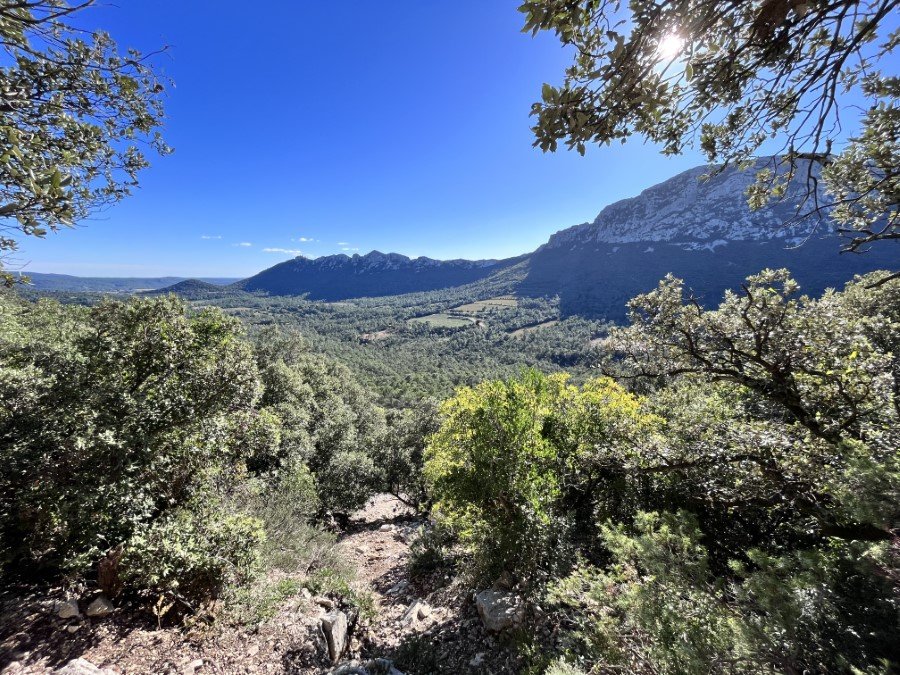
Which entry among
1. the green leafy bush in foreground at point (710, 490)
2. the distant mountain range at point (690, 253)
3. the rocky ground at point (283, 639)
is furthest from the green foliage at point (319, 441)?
the distant mountain range at point (690, 253)

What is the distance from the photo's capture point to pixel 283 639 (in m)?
5.87

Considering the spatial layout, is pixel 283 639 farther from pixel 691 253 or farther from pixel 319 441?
pixel 691 253

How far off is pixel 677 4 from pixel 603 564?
29.6ft

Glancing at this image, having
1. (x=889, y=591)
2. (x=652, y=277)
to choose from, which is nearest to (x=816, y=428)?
(x=889, y=591)

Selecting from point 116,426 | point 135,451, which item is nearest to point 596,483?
point 135,451

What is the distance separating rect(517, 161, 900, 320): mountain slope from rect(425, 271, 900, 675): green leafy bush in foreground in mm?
125165

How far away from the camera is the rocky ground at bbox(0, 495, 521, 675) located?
449cm

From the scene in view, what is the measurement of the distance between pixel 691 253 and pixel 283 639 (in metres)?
188

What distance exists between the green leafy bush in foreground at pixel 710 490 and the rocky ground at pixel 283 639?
1.44 metres

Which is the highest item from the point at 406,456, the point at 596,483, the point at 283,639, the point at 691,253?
the point at 691,253

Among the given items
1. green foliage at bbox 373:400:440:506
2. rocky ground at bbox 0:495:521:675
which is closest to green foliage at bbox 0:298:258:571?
rocky ground at bbox 0:495:521:675

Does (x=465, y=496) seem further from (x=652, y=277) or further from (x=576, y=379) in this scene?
(x=652, y=277)

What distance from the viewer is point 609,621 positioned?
4.05 m

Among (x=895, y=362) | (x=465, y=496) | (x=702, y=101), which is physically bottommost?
(x=465, y=496)
